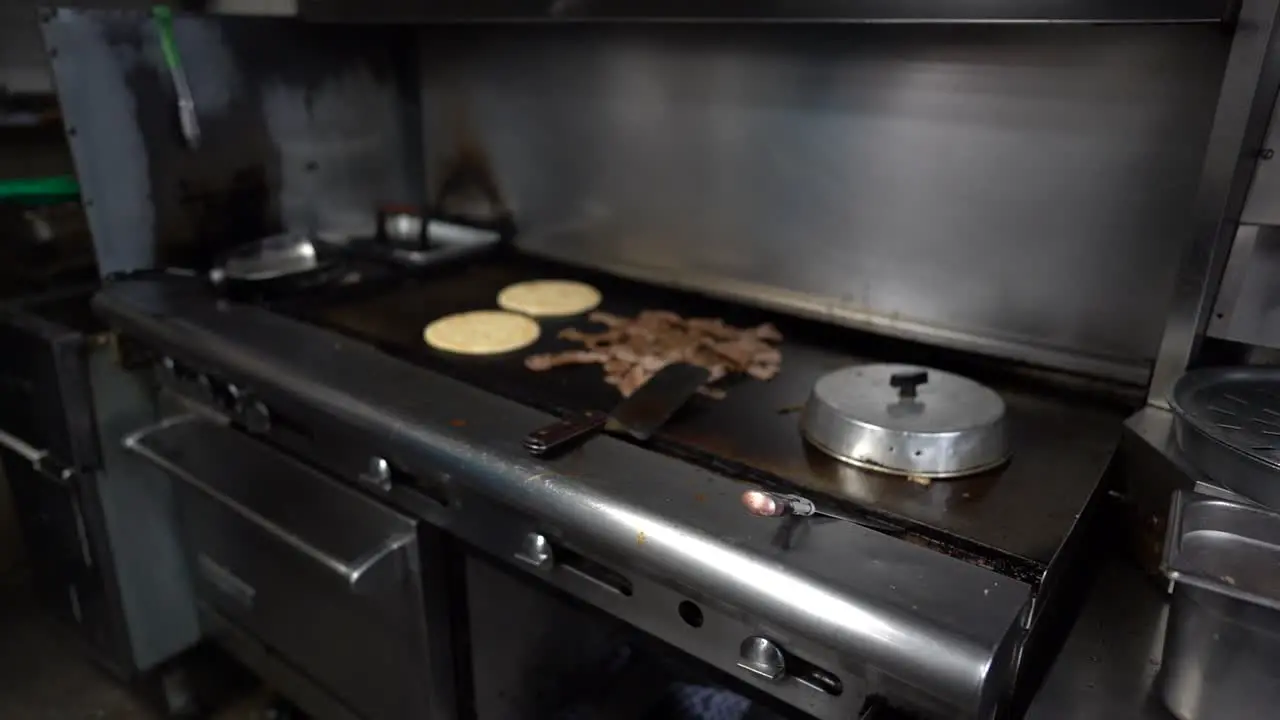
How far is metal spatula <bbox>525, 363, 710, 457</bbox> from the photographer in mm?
861

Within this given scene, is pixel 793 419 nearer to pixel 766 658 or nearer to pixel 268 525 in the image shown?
pixel 766 658

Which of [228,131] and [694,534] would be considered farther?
[228,131]

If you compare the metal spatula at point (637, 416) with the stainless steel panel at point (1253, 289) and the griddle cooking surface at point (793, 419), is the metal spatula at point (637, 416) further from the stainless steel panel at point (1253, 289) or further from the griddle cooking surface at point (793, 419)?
the stainless steel panel at point (1253, 289)

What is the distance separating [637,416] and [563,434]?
0.29 ft

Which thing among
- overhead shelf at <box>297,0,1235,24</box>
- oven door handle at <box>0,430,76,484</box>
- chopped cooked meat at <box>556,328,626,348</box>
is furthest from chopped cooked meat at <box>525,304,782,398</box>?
oven door handle at <box>0,430,76,484</box>

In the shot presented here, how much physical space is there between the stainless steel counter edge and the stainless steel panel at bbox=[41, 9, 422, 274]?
0.47 m

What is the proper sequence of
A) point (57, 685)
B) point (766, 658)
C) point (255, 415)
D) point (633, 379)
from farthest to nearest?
point (57, 685) → point (255, 415) → point (633, 379) → point (766, 658)

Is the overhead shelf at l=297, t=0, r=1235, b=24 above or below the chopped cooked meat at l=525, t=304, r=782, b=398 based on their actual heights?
above

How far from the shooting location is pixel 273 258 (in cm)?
148

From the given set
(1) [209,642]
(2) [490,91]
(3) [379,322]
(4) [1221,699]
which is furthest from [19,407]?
(4) [1221,699]

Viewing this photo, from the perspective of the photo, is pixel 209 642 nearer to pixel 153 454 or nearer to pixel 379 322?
pixel 153 454

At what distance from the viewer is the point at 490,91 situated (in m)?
1.66

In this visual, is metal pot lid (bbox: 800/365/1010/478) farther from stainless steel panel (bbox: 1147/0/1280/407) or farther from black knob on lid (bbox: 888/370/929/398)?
stainless steel panel (bbox: 1147/0/1280/407)

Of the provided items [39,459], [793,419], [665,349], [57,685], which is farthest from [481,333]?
[57,685]
